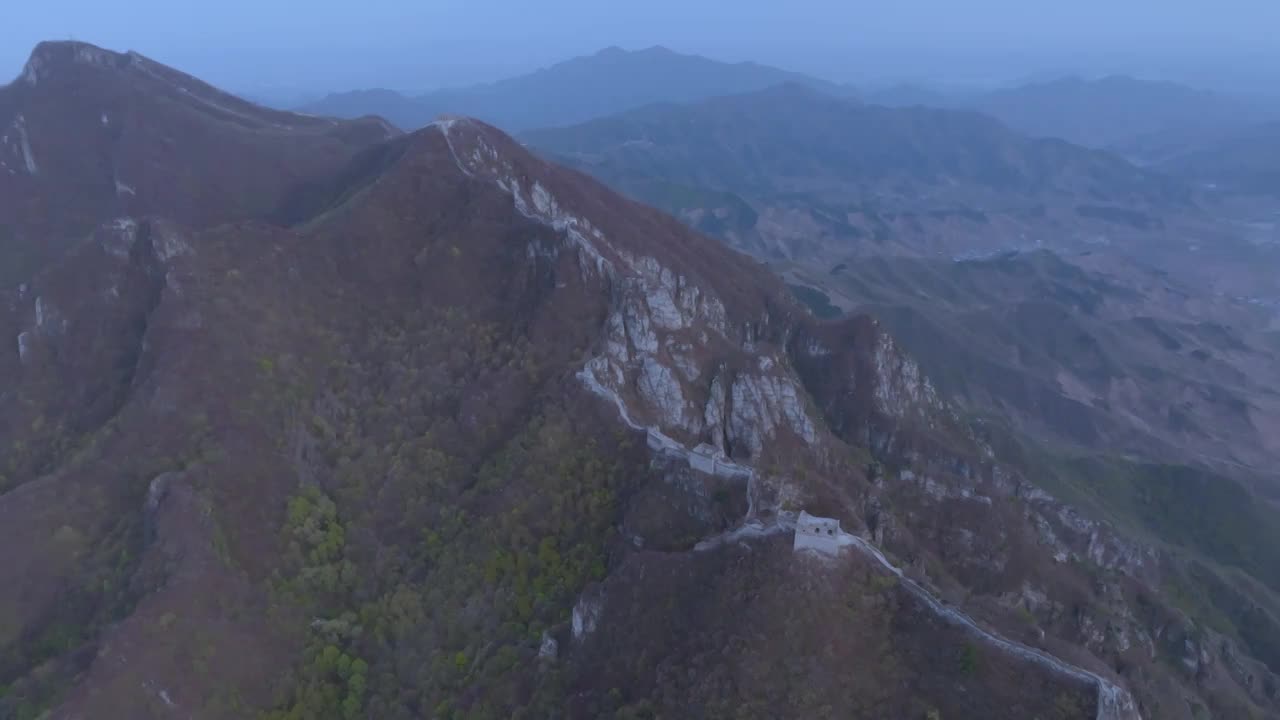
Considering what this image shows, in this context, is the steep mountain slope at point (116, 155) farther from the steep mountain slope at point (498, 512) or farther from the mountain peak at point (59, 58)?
the steep mountain slope at point (498, 512)

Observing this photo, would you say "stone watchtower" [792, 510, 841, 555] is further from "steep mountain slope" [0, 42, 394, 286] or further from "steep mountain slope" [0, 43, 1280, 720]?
"steep mountain slope" [0, 42, 394, 286]

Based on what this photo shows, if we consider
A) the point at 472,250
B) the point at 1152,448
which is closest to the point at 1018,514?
the point at 472,250

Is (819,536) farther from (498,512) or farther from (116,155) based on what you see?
(116,155)

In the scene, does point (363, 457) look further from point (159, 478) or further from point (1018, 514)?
point (1018, 514)

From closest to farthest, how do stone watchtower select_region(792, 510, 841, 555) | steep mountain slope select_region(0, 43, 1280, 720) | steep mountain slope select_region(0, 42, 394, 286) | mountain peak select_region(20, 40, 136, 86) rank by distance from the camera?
steep mountain slope select_region(0, 43, 1280, 720) → stone watchtower select_region(792, 510, 841, 555) → steep mountain slope select_region(0, 42, 394, 286) → mountain peak select_region(20, 40, 136, 86)

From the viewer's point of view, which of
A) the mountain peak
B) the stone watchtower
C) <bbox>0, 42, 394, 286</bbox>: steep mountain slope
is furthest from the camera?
the mountain peak

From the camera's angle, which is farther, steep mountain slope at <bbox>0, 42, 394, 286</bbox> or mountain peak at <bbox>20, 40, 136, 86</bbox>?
mountain peak at <bbox>20, 40, 136, 86</bbox>

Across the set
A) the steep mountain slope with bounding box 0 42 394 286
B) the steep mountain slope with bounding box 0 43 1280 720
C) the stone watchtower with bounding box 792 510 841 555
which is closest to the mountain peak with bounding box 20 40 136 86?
the steep mountain slope with bounding box 0 42 394 286
